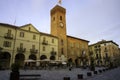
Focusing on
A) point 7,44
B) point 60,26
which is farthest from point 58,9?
point 7,44

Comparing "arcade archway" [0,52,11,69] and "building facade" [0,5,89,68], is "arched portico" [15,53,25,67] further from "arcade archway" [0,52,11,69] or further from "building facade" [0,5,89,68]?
"arcade archway" [0,52,11,69]

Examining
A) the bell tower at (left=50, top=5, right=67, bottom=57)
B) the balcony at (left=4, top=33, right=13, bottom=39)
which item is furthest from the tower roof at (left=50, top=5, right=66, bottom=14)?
the balcony at (left=4, top=33, right=13, bottom=39)

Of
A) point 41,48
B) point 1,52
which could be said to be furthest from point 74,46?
point 1,52

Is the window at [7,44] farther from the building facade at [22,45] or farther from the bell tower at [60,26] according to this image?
the bell tower at [60,26]

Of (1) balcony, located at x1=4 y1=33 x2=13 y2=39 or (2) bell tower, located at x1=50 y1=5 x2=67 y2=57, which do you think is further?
(2) bell tower, located at x1=50 y1=5 x2=67 y2=57

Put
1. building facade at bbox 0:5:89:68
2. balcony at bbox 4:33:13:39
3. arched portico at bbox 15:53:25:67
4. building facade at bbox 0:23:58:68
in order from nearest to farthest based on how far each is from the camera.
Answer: balcony at bbox 4:33:13:39 < building facade at bbox 0:23:58:68 < building facade at bbox 0:5:89:68 < arched portico at bbox 15:53:25:67

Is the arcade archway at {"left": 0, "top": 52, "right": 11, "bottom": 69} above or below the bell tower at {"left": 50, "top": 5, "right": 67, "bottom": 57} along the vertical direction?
below

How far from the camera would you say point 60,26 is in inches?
1742

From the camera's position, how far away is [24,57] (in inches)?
1292

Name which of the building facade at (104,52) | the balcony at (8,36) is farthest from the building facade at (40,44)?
the building facade at (104,52)

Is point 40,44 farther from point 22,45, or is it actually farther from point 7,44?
point 7,44

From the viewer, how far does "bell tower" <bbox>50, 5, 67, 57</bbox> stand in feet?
139

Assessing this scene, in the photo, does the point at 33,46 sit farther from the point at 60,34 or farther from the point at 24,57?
the point at 60,34

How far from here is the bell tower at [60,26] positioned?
42.3 metres
